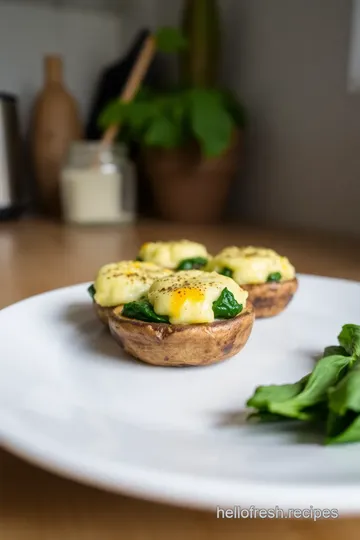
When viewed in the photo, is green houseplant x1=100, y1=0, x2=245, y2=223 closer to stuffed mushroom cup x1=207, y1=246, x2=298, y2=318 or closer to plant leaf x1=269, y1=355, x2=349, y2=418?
stuffed mushroom cup x1=207, y1=246, x2=298, y2=318

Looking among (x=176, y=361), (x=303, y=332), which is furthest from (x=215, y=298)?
(x=303, y=332)

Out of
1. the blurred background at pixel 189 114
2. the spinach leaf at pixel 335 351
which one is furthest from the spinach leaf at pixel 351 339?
the blurred background at pixel 189 114

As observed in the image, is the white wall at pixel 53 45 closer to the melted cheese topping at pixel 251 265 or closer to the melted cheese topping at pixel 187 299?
the melted cheese topping at pixel 251 265

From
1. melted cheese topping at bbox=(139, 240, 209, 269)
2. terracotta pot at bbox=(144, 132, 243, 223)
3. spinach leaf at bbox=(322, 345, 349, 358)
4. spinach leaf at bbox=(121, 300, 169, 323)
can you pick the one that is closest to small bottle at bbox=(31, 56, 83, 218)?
terracotta pot at bbox=(144, 132, 243, 223)

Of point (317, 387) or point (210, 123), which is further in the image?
point (210, 123)

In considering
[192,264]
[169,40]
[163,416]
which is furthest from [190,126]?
[163,416]

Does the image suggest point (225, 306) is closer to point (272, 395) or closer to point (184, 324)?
point (184, 324)

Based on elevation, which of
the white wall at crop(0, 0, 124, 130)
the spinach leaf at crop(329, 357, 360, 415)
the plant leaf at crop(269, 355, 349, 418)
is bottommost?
the plant leaf at crop(269, 355, 349, 418)
